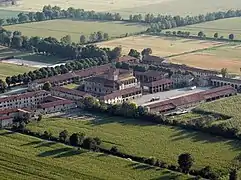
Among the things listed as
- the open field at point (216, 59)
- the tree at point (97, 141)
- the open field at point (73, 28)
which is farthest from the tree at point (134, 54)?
the tree at point (97, 141)

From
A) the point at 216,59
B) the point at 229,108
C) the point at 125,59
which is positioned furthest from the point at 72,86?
the point at 216,59

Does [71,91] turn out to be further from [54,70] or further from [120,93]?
[54,70]

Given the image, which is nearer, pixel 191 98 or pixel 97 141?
pixel 97 141

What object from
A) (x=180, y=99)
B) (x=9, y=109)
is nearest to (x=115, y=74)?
(x=180, y=99)

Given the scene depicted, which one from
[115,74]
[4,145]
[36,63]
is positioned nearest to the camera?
[4,145]

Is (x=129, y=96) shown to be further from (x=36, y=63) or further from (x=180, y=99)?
(x=36, y=63)

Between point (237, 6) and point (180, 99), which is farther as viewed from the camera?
point (237, 6)
